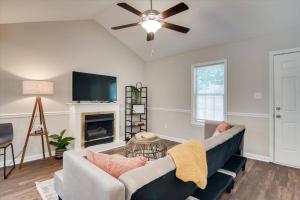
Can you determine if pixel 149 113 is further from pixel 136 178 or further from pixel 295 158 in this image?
pixel 136 178

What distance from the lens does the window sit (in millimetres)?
4156

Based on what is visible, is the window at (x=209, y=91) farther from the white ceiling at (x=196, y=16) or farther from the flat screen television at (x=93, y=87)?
the flat screen television at (x=93, y=87)

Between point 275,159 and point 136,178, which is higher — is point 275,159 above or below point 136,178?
below

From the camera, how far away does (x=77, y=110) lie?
3963mm

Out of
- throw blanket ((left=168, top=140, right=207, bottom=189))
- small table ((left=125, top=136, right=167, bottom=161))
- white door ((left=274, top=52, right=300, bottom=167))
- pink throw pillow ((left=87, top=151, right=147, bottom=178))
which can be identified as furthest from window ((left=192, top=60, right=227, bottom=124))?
pink throw pillow ((left=87, top=151, right=147, bottom=178))

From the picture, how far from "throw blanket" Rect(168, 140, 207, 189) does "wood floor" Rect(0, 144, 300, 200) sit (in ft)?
3.80

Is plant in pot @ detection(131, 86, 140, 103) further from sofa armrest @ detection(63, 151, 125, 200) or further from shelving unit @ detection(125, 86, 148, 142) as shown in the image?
sofa armrest @ detection(63, 151, 125, 200)

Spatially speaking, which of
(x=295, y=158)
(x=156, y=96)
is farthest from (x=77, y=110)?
(x=295, y=158)

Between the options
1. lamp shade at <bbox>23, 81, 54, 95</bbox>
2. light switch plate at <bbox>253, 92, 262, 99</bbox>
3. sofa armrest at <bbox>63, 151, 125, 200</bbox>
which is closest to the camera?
sofa armrest at <bbox>63, 151, 125, 200</bbox>

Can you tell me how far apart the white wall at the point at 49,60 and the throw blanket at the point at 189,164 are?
10.9 ft

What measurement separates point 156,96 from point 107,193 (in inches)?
185

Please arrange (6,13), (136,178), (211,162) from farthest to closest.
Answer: (6,13) < (211,162) < (136,178)

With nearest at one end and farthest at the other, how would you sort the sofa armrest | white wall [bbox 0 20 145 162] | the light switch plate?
the sofa armrest, white wall [bbox 0 20 145 162], the light switch plate

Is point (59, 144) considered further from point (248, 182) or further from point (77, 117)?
point (248, 182)
